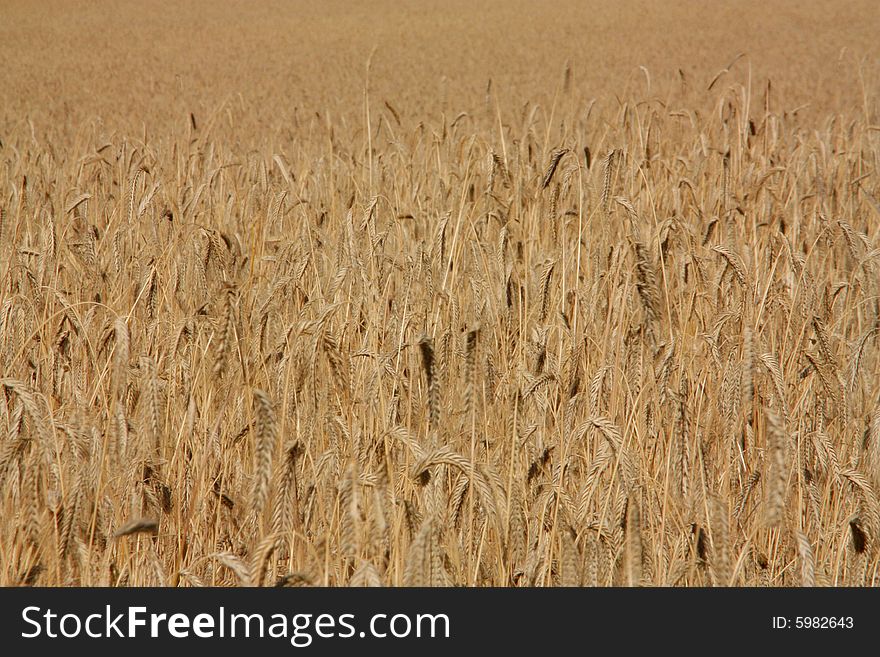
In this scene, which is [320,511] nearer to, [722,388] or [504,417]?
[504,417]

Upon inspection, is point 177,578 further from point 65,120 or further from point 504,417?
point 65,120

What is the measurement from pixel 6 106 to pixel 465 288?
6378 mm

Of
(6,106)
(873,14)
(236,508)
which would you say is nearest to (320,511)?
(236,508)

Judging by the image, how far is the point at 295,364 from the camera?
3.72 feet

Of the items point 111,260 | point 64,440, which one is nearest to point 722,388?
point 64,440

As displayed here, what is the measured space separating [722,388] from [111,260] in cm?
117

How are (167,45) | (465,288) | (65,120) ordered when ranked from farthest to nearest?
(167,45)
(65,120)
(465,288)

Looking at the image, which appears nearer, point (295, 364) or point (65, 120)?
point (295, 364)

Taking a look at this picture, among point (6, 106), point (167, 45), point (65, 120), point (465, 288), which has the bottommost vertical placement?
point (465, 288)

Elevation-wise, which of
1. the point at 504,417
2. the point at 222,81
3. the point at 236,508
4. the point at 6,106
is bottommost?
the point at 236,508

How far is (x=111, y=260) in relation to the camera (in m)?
1.64

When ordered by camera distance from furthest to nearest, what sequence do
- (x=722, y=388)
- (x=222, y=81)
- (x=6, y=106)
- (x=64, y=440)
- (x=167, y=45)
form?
1. (x=167, y=45)
2. (x=222, y=81)
3. (x=6, y=106)
4. (x=722, y=388)
5. (x=64, y=440)

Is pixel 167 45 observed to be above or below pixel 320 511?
above

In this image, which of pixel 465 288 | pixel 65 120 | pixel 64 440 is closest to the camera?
pixel 64 440
